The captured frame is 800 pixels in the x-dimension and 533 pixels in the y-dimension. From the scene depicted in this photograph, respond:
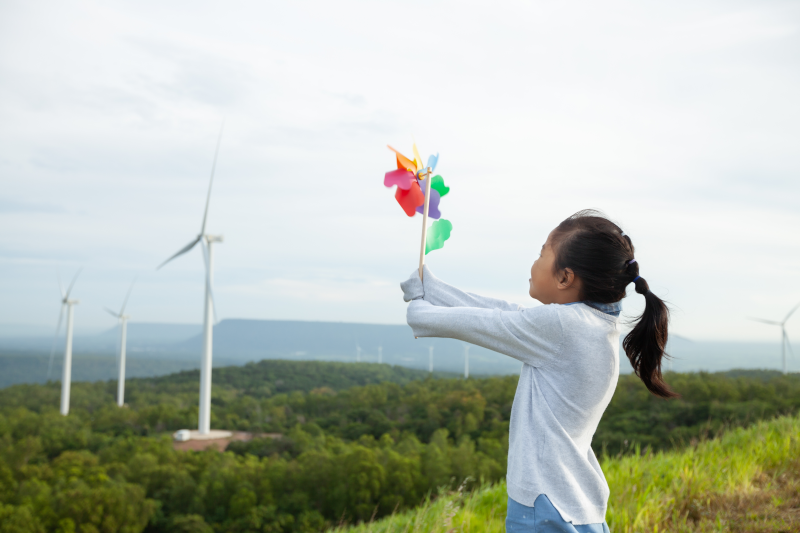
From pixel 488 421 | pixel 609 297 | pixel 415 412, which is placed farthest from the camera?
pixel 415 412

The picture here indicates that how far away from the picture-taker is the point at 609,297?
2.41 metres

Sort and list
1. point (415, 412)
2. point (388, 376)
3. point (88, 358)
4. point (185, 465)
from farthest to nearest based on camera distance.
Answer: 1. point (88, 358)
2. point (388, 376)
3. point (415, 412)
4. point (185, 465)

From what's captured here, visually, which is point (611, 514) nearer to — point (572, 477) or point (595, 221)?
point (572, 477)

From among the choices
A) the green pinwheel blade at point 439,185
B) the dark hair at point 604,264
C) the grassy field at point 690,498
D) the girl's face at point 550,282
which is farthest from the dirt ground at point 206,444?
the dark hair at point 604,264

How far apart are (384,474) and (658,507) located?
36.2m

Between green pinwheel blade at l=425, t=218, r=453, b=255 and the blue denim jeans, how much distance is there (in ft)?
3.65

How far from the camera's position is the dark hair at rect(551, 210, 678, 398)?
237 centimetres

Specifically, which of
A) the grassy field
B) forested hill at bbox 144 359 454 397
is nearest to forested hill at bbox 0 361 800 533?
the grassy field

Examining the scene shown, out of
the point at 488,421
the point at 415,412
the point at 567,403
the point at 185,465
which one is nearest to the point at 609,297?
the point at 567,403

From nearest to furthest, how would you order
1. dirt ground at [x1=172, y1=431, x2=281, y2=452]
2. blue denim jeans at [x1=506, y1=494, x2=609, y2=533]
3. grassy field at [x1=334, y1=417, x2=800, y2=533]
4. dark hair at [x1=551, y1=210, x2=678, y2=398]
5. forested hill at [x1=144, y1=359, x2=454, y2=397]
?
blue denim jeans at [x1=506, y1=494, x2=609, y2=533] < dark hair at [x1=551, y1=210, x2=678, y2=398] < grassy field at [x1=334, y1=417, x2=800, y2=533] < dirt ground at [x1=172, y1=431, x2=281, y2=452] < forested hill at [x1=144, y1=359, x2=454, y2=397]

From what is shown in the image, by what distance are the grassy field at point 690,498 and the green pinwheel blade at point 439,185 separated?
6.44 ft

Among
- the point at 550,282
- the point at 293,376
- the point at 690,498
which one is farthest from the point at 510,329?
the point at 293,376

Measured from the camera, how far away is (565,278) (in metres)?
2.44

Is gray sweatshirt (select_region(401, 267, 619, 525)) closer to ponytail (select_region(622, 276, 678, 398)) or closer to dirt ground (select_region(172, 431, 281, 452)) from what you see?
ponytail (select_region(622, 276, 678, 398))
